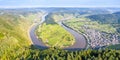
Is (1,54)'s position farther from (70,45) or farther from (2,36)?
(70,45)

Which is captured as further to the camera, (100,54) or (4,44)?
(4,44)

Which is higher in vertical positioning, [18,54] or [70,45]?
[18,54]

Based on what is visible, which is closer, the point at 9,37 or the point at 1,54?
the point at 1,54

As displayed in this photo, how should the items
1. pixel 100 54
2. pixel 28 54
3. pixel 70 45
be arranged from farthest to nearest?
pixel 70 45
pixel 28 54
pixel 100 54

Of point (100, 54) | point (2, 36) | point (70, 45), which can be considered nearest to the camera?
point (100, 54)

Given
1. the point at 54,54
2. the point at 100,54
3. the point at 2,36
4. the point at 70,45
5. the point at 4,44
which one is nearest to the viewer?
the point at 100,54

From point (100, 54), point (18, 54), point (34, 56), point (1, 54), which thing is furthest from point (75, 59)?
point (1, 54)

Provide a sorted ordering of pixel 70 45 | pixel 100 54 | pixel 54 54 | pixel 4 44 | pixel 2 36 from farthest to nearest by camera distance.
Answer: pixel 70 45 < pixel 2 36 < pixel 4 44 < pixel 54 54 < pixel 100 54

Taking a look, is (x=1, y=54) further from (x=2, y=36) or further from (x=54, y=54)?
(x=2, y=36)

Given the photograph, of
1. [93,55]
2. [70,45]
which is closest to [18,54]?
[93,55]
